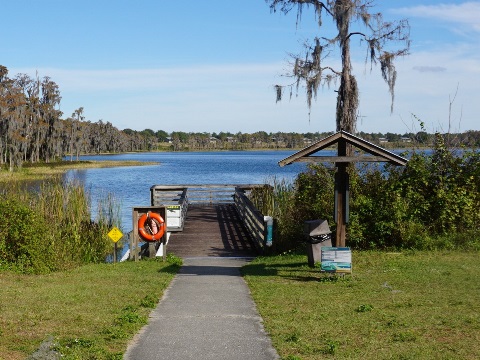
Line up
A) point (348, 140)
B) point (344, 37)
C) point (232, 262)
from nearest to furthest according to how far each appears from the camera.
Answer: point (348, 140), point (232, 262), point (344, 37)

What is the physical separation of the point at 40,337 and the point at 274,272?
22.7 ft

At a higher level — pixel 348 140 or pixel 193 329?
pixel 348 140

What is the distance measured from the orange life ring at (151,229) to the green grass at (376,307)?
3125mm

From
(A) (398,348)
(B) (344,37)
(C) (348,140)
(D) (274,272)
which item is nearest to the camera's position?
(A) (398,348)

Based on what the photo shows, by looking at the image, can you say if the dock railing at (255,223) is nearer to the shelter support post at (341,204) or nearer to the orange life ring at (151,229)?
the orange life ring at (151,229)

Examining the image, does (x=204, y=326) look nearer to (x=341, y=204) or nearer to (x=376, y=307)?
(x=376, y=307)

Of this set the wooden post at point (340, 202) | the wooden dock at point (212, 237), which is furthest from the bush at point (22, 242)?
the wooden post at point (340, 202)

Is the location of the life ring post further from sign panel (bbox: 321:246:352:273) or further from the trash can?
sign panel (bbox: 321:246:352:273)

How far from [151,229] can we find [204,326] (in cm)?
852

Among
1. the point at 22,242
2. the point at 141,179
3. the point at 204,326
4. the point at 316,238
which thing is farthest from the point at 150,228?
the point at 141,179

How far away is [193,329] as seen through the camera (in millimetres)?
8414

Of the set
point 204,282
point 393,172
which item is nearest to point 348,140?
point 204,282

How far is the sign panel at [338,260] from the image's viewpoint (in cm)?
1230

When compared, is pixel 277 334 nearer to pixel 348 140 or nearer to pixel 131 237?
pixel 348 140
